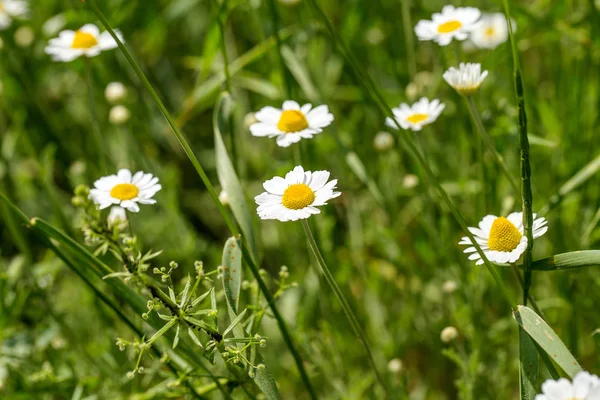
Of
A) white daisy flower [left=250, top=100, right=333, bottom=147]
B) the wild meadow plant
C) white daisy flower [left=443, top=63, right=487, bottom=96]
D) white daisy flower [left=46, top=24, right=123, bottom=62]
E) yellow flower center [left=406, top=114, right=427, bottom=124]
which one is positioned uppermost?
white daisy flower [left=443, top=63, right=487, bottom=96]

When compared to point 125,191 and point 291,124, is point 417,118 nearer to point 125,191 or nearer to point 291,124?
point 291,124

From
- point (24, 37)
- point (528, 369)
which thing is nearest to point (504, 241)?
point (528, 369)

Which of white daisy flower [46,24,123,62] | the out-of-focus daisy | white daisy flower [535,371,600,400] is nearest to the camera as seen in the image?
white daisy flower [535,371,600,400]

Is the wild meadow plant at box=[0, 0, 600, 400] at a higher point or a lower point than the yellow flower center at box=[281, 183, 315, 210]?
lower

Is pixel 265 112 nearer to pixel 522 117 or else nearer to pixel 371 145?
pixel 522 117

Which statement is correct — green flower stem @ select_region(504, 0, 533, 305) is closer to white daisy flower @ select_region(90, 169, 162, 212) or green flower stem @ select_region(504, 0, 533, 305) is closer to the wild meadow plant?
the wild meadow plant

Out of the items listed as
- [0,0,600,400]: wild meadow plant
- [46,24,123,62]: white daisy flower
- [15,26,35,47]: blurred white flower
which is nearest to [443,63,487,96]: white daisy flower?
[0,0,600,400]: wild meadow plant

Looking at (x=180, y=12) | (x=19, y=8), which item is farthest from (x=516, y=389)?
(x=19, y=8)

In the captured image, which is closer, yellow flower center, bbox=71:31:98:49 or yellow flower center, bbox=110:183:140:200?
yellow flower center, bbox=110:183:140:200
